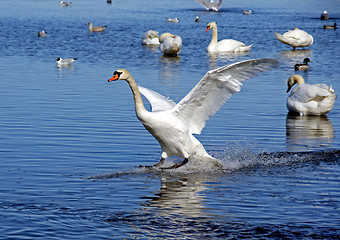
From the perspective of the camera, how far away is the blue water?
759 cm

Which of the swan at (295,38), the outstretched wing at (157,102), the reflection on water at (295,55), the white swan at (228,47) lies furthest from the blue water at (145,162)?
the swan at (295,38)

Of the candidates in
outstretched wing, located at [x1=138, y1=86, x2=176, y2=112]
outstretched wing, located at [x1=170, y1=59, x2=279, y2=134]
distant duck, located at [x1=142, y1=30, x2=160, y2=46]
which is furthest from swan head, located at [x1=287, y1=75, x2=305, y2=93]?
distant duck, located at [x1=142, y1=30, x2=160, y2=46]

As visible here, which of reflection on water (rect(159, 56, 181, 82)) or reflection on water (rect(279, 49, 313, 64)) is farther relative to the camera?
reflection on water (rect(279, 49, 313, 64))

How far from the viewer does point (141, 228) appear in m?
7.48

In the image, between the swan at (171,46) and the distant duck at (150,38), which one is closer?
the swan at (171,46)

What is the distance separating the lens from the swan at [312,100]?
15.0 metres

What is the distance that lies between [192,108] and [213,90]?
0.47 metres

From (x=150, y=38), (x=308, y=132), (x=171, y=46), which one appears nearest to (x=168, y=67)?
(x=171, y=46)

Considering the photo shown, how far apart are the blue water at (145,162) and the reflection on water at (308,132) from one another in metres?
0.04

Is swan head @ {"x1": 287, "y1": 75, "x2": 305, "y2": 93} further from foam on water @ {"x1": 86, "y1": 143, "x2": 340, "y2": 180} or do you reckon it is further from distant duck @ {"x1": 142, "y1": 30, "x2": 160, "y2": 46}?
distant duck @ {"x1": 142, "y1": 30, "x2": 160, "y2": 46}

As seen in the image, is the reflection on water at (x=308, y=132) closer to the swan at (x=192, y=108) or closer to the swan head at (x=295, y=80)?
the swan head at (x=295, y=80)

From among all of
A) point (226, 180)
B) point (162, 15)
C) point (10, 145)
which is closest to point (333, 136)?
point (226, 180)

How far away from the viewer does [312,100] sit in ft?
49.9

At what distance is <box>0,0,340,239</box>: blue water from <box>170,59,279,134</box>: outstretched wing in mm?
892
